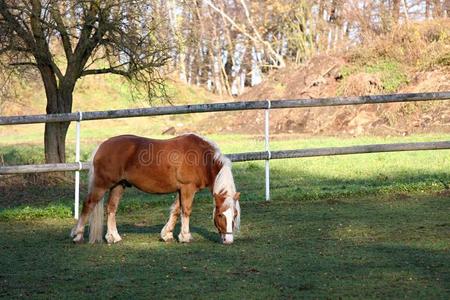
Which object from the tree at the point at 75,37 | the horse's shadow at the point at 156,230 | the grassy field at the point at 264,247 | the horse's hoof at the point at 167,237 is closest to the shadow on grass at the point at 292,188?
the grassy field at the point at 264,247

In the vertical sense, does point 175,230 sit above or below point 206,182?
below

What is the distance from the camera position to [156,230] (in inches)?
400

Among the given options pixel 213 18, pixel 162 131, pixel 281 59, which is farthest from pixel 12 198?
pixel 213 18

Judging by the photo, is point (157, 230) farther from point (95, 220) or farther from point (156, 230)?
point (95, 220)

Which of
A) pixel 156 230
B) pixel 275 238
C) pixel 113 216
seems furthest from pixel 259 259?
pixel 156 230

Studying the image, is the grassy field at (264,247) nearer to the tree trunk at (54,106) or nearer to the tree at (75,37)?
the tree trunk at (54,106)

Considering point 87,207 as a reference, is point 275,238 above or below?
below

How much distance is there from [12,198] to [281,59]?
1160 inches

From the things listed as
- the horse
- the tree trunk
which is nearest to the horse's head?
the horse

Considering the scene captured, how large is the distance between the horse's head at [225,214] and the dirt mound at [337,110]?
16.4 metres

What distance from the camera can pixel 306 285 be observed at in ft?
21.2

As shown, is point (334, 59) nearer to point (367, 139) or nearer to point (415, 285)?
point (367, 139)

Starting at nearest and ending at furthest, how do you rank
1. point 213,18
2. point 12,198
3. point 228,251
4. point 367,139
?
point 228,251 → point 12,198 → point 367,139 → point 213,18

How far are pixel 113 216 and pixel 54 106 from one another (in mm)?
5712
